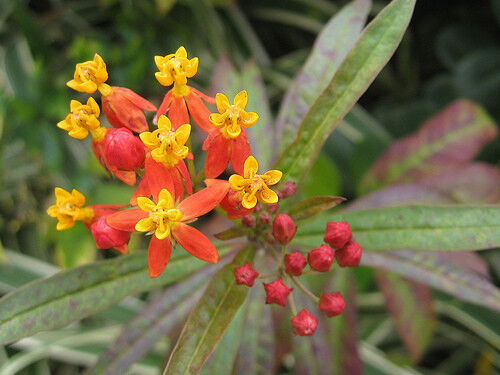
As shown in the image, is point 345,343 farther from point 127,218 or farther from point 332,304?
point 127,218

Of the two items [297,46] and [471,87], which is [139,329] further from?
[297,46]

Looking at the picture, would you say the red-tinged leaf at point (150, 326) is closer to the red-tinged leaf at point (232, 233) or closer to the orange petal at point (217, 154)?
the red-tinged leaf at point (232, 233)

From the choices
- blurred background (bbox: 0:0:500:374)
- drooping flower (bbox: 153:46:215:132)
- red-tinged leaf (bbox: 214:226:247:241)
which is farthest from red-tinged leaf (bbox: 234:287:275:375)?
blurred background (bbox: 0:0:500:374)

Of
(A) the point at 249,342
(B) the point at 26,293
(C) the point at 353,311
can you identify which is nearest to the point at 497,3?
(C) the point at 353,311

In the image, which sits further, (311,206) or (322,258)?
(311,206)

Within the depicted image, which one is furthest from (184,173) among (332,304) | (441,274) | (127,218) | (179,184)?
(441,274)

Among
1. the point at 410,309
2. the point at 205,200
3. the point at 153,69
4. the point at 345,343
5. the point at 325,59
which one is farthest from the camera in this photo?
the point at 153,69

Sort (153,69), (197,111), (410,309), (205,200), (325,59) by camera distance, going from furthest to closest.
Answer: (153,69) → (410,309) → (325,59) → (197,111) → (205,200)

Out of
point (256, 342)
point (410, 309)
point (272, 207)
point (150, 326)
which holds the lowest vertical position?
point (410, 309)
